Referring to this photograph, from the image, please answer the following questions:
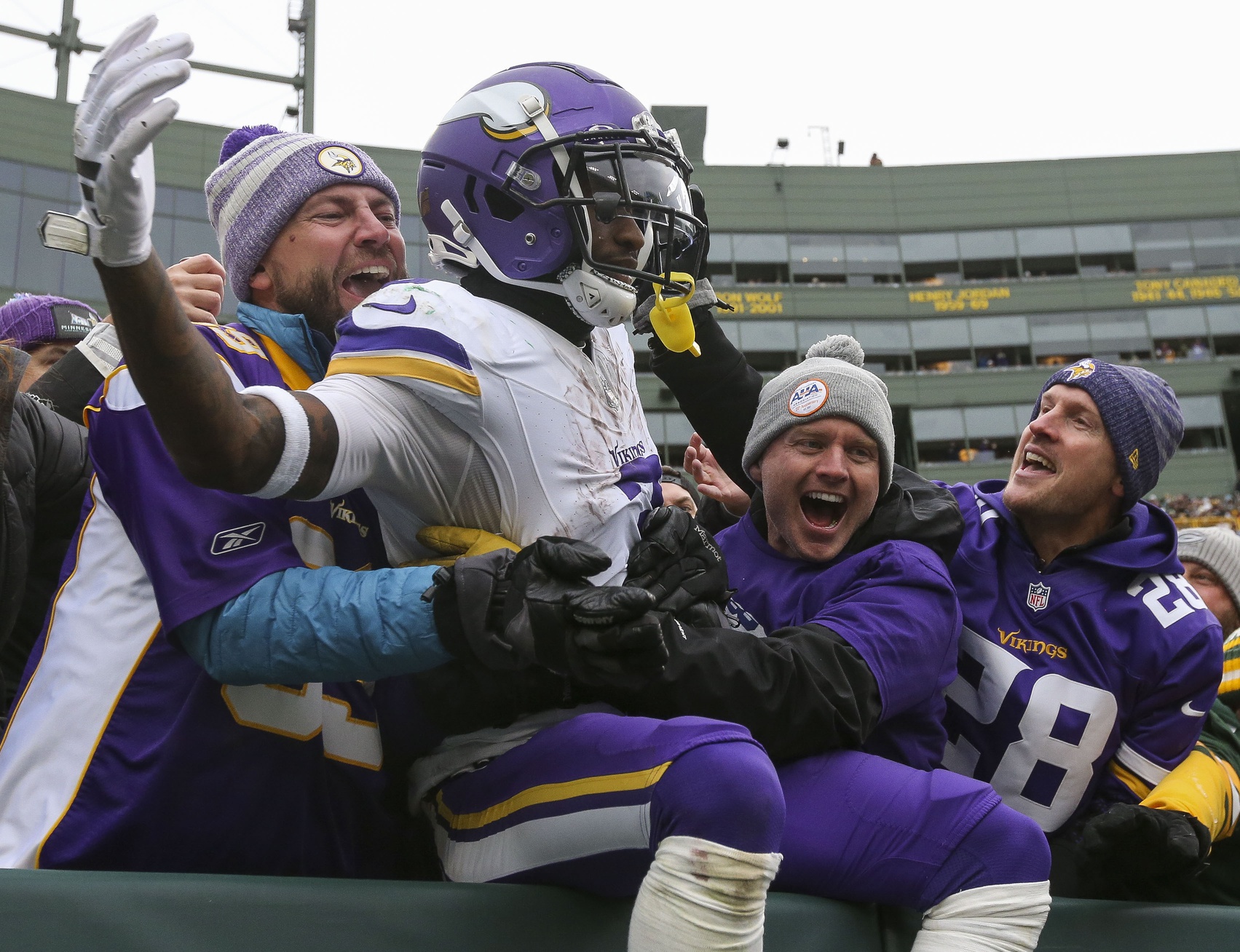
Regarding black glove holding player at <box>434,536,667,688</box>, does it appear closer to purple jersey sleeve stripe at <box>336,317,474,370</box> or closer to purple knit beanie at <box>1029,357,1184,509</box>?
purple jersey sleeve stripe at <box>336,317,474,370</box>

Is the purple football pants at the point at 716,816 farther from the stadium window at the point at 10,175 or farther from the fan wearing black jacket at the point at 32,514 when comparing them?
the stadium window at the point at 10,175

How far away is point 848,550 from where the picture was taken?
294 centimetres

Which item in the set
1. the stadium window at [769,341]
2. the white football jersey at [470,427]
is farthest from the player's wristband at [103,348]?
Result: the stadium window at [769,341]

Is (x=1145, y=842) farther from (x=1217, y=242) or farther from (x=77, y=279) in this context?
(x=1217, y=242)

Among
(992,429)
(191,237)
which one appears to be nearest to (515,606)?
(191,237)

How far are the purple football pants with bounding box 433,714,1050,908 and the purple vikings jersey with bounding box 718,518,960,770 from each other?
0.23m

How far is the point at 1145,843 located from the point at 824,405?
4.28 ft

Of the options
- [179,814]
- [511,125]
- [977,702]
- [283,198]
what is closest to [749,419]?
[977,702]

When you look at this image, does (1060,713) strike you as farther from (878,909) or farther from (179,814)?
(179,814)

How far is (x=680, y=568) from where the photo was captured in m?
2.28

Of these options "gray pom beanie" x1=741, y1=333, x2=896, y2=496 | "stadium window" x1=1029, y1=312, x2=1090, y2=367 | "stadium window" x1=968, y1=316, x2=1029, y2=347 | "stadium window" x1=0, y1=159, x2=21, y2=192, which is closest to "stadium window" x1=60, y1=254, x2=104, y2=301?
"stadium window" x1=0, y1=159, x2=21, y2=192

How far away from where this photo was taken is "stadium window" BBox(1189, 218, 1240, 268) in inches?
1759

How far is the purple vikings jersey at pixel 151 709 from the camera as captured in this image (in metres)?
2.08

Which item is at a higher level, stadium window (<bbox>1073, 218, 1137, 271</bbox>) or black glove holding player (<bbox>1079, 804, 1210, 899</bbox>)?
stadium window (<bbox>1073, 218, 1137, 271</bbox>)
